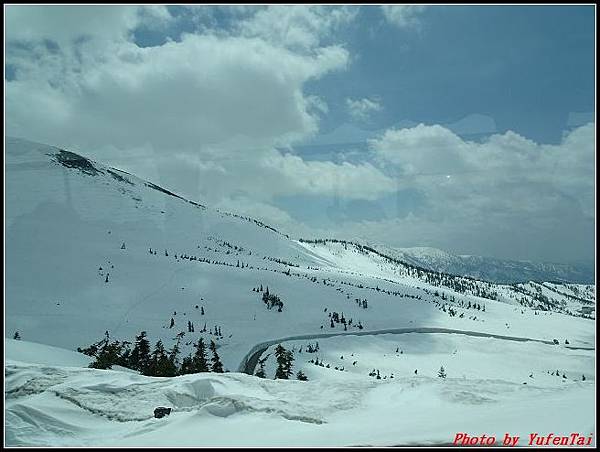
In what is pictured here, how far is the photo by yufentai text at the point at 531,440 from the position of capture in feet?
15.0

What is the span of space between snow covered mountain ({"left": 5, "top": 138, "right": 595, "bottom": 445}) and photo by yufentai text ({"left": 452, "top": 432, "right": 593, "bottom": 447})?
18cm

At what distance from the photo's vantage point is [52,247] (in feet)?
209

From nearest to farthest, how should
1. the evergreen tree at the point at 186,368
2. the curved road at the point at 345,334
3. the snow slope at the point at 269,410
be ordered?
the snow slope at the point at 269,410
the evergreen tree at the point at 186,368
the curved road at the point at 345,334

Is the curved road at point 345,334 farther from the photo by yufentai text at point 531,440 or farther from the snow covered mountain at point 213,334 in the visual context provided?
the photo by yufentai text at point 531,440

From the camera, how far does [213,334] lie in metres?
39.7

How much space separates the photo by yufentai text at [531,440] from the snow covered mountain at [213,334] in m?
0.18

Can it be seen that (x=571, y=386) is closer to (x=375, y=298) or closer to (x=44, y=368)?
(x=44, y=368)

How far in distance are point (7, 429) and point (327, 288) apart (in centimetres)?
6362

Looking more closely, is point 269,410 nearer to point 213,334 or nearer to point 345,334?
point 213,334

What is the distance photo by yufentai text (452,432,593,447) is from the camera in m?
4.59

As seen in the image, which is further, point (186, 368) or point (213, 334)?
point (213, 334)

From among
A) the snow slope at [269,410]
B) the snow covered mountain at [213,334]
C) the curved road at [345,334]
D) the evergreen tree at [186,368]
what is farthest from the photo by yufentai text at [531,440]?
the curved road at [345,334]

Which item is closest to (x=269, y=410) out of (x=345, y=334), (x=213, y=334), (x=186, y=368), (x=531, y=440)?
(x=531, y=440)

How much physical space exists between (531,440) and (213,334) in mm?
37140
